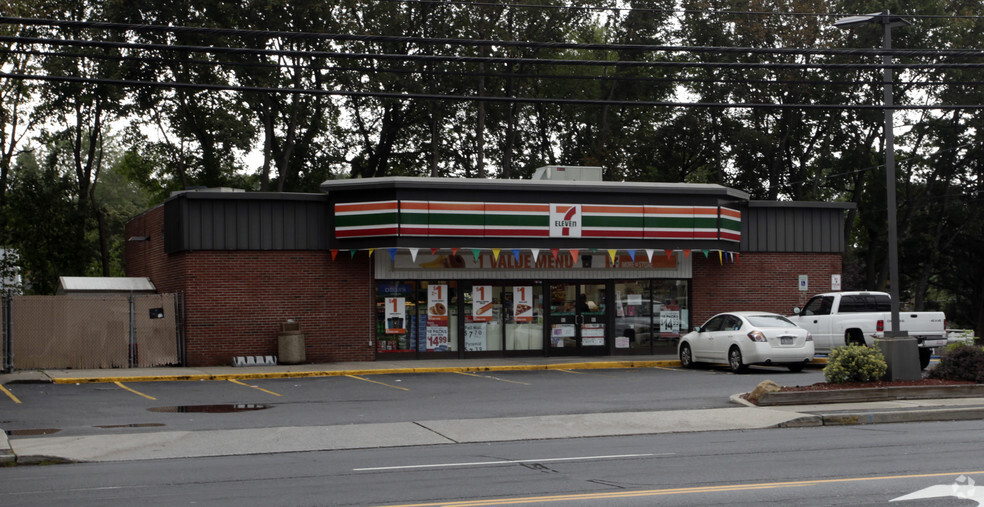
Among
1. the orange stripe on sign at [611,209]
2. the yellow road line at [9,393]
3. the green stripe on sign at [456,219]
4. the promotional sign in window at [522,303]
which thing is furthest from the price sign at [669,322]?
the yellow road line at [9,393]

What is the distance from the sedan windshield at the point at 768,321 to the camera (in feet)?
81.2

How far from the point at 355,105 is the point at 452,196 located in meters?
22.3

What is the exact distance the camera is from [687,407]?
1816cm

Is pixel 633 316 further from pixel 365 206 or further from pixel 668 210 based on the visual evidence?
pixel 365 206

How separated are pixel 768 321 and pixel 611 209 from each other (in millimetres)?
5738

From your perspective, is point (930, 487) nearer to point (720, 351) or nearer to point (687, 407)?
point (687, 407)

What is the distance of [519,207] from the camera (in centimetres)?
2773

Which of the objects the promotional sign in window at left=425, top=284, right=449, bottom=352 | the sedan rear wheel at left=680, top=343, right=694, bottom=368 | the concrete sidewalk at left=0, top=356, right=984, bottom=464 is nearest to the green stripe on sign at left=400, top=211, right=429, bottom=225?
the promotional sign in window at left=425, top=284, right=449, bottom=352

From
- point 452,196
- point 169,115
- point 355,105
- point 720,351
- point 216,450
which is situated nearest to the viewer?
point 216,450

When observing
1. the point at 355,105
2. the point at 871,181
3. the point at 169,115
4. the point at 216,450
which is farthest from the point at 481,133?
the point at 216,450

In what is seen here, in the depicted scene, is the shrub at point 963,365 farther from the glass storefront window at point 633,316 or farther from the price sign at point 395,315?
the price sign at point 395,315

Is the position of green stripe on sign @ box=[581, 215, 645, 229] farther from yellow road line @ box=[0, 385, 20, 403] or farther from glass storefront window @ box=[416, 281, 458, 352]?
yellow road line @ box=[0, 385, 20, 403]

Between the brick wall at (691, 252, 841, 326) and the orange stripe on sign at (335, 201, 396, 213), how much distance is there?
32.3ft

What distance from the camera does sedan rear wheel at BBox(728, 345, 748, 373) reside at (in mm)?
24766
